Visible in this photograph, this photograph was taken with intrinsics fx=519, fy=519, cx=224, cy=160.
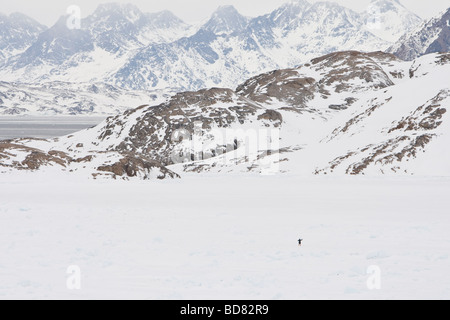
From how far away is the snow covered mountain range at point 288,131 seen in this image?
169 ft

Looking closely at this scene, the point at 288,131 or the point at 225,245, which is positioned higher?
the point at 288,131

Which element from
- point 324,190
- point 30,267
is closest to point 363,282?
point 30,267

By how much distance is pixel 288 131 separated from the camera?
11706 cm

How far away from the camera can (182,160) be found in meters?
109

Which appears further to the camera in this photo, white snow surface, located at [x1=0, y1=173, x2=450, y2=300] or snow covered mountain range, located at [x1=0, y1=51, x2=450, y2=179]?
snow covered mountain range, located at [x1=0, y1=51, x2=450, y2=179]

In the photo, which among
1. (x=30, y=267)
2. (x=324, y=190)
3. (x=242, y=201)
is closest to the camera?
(x=30, y=267)

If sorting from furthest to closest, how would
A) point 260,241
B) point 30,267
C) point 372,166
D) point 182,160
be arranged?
point 182,160 → point 372,166 → point 260,241 → point 30,267

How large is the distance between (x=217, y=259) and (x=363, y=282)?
4.61 meters

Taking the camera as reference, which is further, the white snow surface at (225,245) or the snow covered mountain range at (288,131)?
the snow covered mountain range at (288,131)

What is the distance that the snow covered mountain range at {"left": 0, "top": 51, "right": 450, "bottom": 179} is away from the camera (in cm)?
5156

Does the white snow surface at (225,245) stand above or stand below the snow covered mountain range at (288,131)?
below

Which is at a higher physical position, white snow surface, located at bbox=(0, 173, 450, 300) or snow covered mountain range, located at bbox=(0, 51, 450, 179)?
snow covered mountain range, located at bbox=(0, 51, 450, 179)

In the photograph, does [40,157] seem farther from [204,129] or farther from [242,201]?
[204,129]

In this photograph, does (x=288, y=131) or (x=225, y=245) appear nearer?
(x=225, y=245)
